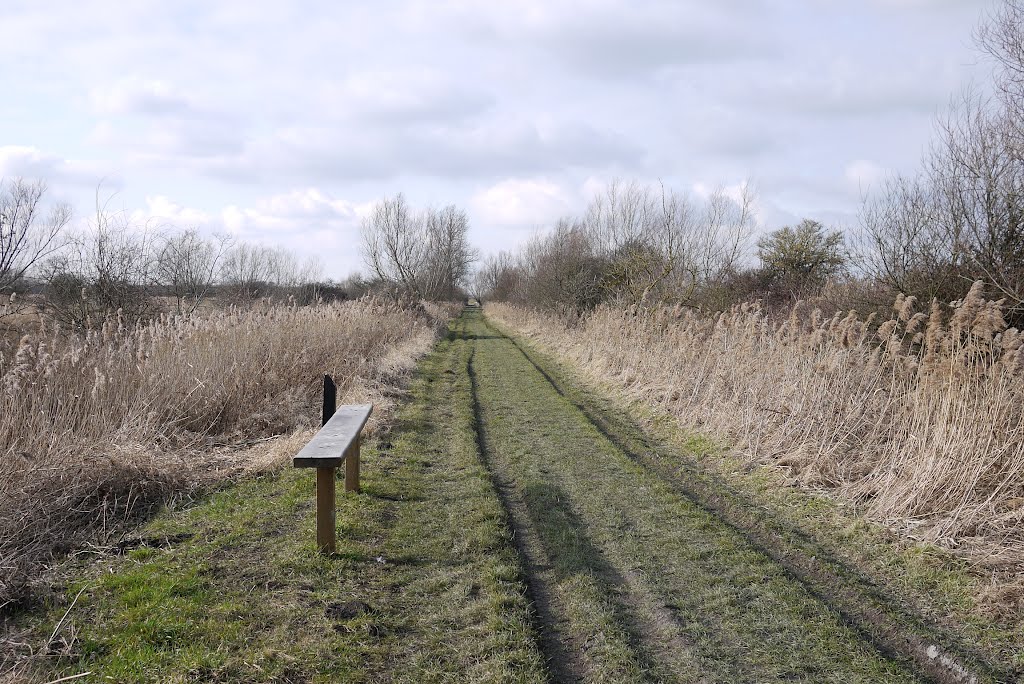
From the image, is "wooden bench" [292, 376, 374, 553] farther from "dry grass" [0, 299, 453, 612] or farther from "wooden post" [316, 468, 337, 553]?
"dry grass" [0, 299, 453, 612]

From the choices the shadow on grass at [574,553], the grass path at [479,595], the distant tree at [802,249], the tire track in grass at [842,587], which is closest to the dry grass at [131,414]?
the grass path at [479,595]

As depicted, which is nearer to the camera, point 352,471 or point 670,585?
point 670,585

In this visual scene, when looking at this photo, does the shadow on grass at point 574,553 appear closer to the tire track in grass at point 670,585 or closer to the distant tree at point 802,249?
the tire track in grass at point 670,585

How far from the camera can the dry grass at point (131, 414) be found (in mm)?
5355

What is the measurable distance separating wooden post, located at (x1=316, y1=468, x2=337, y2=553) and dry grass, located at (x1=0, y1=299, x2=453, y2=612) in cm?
177

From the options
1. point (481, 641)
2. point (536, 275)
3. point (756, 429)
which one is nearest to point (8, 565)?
point (481, 641)

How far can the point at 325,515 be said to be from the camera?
16.5 feet

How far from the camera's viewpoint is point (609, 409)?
38.9ft

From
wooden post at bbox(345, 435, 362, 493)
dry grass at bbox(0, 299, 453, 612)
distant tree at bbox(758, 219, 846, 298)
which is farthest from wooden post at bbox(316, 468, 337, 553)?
distant tree at bbox(758, 219, 846, 298)

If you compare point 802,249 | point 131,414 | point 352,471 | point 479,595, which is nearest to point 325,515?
point 479,595

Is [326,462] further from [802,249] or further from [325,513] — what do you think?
[802,249]

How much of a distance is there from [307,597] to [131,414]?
158 inches

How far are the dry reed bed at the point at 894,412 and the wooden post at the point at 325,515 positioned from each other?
4.45m

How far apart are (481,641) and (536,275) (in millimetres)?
27759
